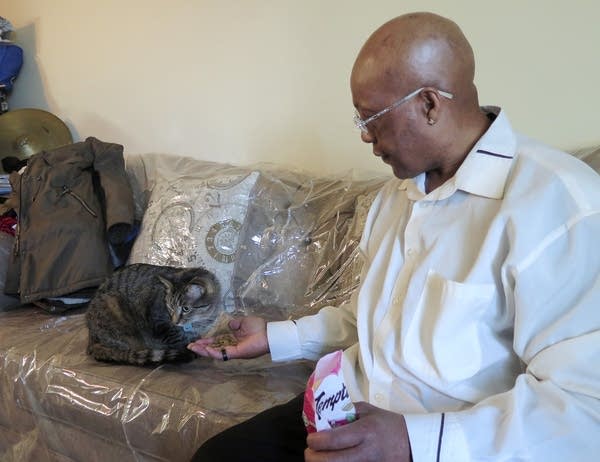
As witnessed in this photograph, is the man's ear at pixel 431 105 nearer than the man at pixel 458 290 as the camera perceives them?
No

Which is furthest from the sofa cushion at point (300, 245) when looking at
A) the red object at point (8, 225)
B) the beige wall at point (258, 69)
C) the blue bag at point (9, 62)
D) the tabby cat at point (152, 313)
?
the blue bag at point (9, 62)

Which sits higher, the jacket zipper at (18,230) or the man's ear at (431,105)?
the man's ear at (431,105)

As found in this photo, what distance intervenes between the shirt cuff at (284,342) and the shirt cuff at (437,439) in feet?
1.31

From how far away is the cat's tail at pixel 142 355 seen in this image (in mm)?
1325

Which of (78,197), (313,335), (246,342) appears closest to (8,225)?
(78,197)

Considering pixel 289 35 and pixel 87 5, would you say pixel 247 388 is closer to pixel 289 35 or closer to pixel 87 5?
pixel 289 35

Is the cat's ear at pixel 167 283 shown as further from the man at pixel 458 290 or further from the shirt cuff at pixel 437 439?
the shirt cuff at pixel 437 439

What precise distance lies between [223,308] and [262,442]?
0.76m

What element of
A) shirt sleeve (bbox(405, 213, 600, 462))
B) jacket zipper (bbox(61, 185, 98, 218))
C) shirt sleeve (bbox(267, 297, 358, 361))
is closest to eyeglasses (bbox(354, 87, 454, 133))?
shirt sleeve (bbox(405, 213, 600, 462))

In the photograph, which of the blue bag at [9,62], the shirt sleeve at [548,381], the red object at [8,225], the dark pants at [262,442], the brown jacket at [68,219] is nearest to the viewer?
the shirt sleeve at [548,381]

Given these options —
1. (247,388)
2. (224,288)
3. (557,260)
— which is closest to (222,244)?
(224,288)

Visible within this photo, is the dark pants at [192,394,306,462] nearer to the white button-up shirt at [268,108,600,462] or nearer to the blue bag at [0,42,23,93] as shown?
the white button-up shirt at [268,108,600,462]

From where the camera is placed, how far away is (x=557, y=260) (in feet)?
2.05

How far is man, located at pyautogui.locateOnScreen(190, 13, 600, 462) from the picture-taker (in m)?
0.60
